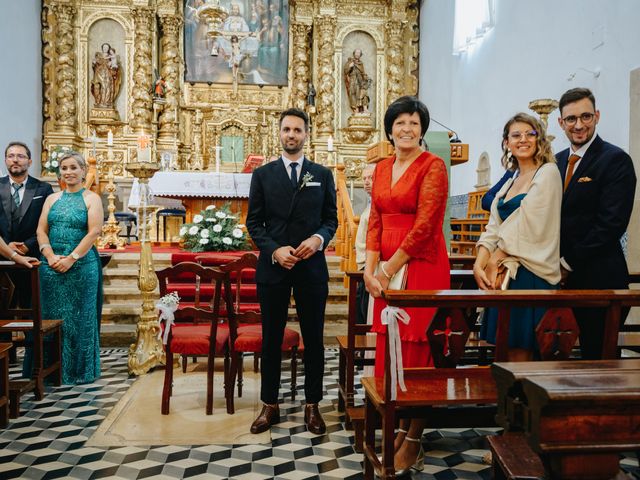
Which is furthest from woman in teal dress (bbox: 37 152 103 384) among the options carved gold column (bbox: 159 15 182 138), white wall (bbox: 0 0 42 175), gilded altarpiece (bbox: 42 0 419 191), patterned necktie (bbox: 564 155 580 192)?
carved gold column (bbox: 159 15 182 138)

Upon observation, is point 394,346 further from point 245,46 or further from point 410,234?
point 245,46

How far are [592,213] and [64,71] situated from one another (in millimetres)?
11300

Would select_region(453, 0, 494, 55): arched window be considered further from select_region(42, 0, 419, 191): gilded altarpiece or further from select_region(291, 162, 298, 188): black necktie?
select_region(291, 162, 298, 188): black necktie

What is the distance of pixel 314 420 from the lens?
11.0 feet

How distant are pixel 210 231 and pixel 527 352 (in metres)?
4.89

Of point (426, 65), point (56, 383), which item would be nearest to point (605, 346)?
point (56, 383)

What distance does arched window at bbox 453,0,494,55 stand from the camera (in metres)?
8.95

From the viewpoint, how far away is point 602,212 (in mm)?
2902

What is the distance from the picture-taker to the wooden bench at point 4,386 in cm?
336

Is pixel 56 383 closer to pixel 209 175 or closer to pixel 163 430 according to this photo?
pixel 163 430

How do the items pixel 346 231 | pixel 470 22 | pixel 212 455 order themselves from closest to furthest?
pixel 212 455 < pixel 346 231 < pixel 470 22

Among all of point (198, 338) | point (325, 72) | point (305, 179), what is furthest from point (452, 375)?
point (325, 72)

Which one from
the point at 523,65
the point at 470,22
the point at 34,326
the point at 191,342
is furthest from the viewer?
the point at 470,22

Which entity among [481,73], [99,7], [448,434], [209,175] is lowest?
[448,434]
